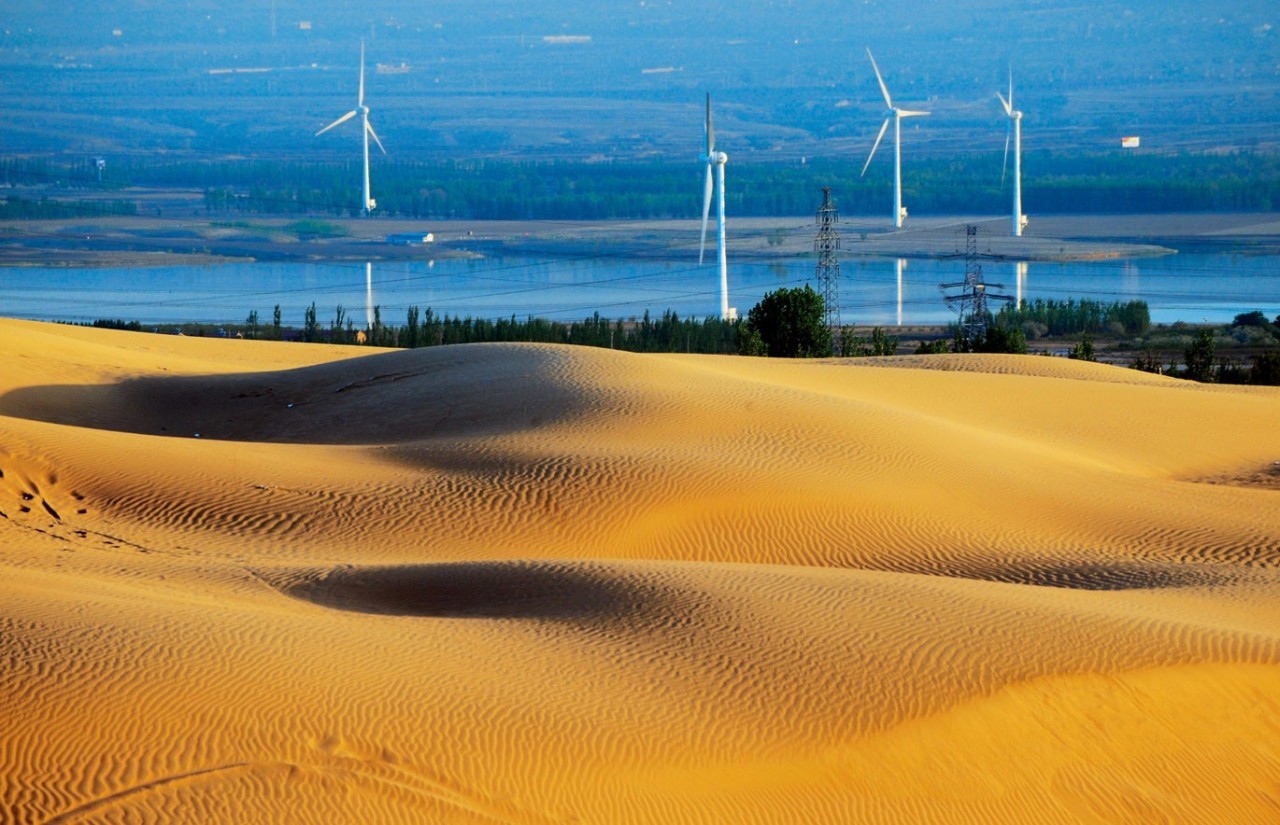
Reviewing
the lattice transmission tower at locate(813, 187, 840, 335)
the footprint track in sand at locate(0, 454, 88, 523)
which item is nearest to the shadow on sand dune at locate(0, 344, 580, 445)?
the footprint track in sand at locate(0, 454, 88, 523)

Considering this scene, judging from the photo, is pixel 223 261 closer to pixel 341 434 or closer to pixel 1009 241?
pixel 1009 241

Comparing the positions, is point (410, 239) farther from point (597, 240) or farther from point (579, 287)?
point (579, 287)

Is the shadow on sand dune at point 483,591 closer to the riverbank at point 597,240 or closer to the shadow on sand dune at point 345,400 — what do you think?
the shadow on sand dune at point 345,400

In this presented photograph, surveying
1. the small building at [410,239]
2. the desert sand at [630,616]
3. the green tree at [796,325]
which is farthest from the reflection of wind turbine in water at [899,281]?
the desert sand at [630,616]

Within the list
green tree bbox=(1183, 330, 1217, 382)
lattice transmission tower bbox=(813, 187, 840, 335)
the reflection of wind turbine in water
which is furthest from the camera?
the reflection of wind turbine in water

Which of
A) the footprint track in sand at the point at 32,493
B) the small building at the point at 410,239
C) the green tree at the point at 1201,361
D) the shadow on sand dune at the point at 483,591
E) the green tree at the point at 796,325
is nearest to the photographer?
the shadow on sand dune at the point at 483,591

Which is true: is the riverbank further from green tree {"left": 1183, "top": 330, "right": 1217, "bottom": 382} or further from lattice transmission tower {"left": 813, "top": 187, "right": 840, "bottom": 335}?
green tree {"left": 1183, "top": 330, "right": 1217, "bottom": 382}

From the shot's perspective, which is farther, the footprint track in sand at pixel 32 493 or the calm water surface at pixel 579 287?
the calm water surface at pixel 579 287

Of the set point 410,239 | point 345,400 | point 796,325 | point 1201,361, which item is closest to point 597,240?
point 410,239
